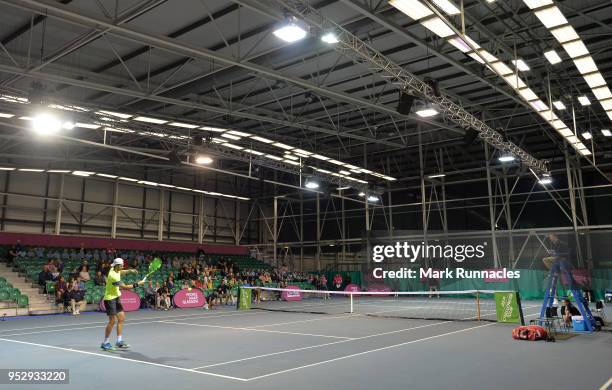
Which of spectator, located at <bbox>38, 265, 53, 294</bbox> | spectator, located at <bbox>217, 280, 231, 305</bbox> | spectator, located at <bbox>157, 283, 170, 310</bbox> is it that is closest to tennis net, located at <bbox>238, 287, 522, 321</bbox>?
spectator, located at <bbox>217, 280, 231, 305</bbox>

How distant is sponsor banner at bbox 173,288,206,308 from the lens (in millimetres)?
22422

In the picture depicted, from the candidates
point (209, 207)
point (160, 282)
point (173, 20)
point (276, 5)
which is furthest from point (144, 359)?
point (209, 207)

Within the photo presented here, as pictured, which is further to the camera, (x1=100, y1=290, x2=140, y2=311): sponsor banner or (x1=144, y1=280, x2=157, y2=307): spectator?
(x1=144, y1=280, x2=157, y2=307): spectator

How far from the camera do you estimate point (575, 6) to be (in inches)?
595

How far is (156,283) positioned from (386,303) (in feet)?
39.5

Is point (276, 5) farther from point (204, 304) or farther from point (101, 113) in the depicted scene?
point (204, 304)

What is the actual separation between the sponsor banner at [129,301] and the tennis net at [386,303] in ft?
14.7

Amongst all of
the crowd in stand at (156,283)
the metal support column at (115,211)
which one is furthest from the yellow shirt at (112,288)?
the metal support column at (115,211)

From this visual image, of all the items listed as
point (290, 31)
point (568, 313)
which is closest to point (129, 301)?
point (290, 31)

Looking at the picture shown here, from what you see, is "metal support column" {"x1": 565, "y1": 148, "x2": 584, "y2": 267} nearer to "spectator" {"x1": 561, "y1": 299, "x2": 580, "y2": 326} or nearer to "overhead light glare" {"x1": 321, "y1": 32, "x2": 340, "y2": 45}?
"spectator" {"x1": 561, "y1": 299, "x2": 580, "y2": 326}

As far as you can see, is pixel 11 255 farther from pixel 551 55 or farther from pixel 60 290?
pixel 551 55

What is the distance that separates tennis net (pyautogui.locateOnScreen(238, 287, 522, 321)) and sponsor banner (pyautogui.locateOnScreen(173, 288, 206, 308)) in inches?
95.5

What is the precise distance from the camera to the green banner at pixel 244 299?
2203 cm

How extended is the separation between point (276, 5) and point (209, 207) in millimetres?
29598
